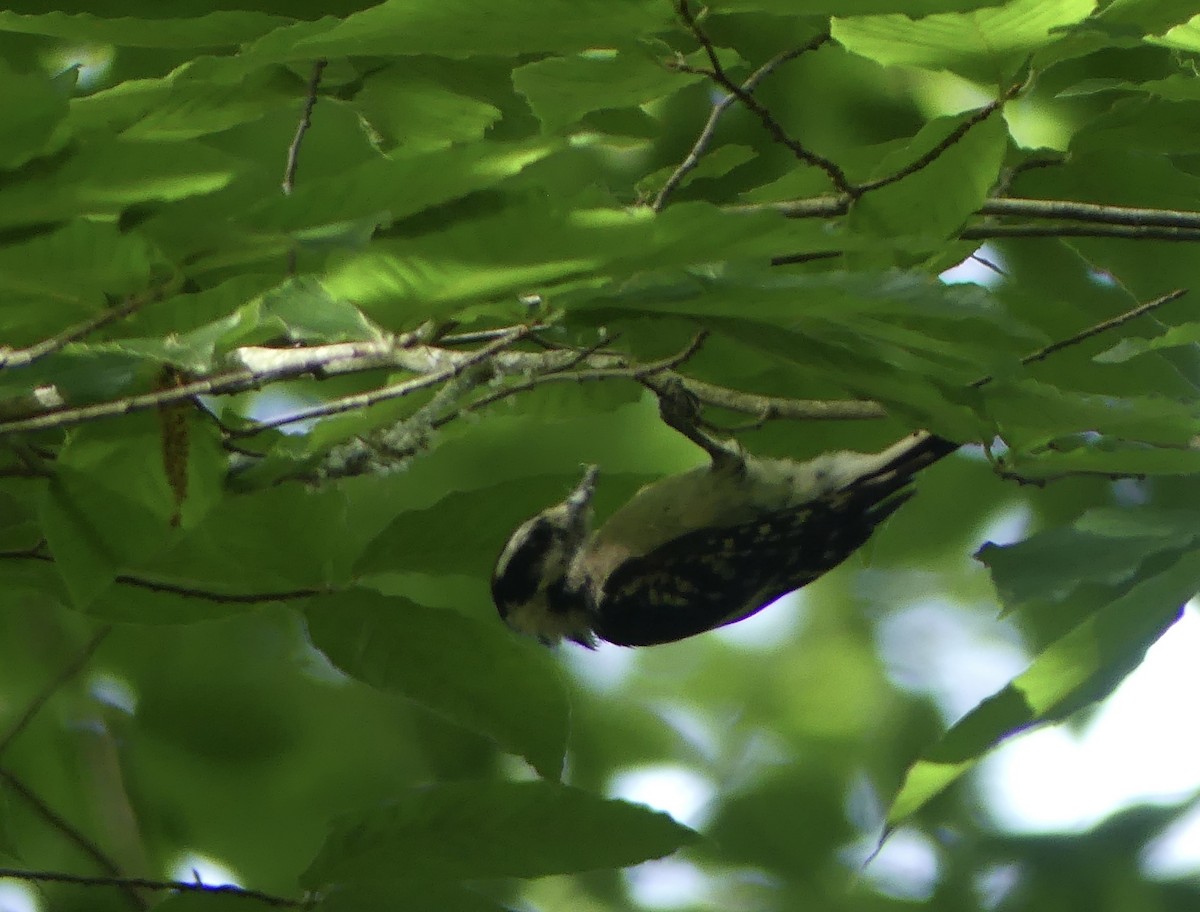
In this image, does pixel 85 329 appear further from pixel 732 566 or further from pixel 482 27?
pixel 732 566

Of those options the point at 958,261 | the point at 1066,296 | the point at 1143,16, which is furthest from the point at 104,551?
the point at 1066,296

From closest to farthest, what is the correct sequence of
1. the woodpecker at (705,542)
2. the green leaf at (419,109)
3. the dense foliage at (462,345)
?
the dense foliage at (462,345) → the green leaf at (419,109) → the woodpecker at (705,542)

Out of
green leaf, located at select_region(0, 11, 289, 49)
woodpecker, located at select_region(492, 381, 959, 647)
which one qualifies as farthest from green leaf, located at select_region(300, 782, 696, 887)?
woodpecker, located at select_region(492, 381, 959, 647)

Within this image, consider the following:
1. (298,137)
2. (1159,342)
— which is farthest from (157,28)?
(1159,342)

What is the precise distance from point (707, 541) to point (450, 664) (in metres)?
1.24

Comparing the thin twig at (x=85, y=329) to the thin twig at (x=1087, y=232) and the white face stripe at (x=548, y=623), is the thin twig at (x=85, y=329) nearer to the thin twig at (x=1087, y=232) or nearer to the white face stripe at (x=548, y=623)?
the thin twig at (x=1087, y=232)

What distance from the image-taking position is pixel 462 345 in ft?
6.20

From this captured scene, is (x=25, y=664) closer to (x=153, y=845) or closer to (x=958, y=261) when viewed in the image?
(x=153, y=845)

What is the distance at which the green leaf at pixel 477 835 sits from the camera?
1496 mm

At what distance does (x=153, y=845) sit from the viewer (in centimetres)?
315

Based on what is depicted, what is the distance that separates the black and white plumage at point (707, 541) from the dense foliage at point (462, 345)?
0.24 metres

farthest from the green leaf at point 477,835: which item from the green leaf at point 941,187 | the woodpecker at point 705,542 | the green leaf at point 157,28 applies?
the woodpecker at point 705,542

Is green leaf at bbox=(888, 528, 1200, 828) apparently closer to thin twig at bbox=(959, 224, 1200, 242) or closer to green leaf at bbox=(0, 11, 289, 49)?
thin twig at bbox=(959, 224, 1200, 242)

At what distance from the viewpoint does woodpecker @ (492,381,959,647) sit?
2742 mm
